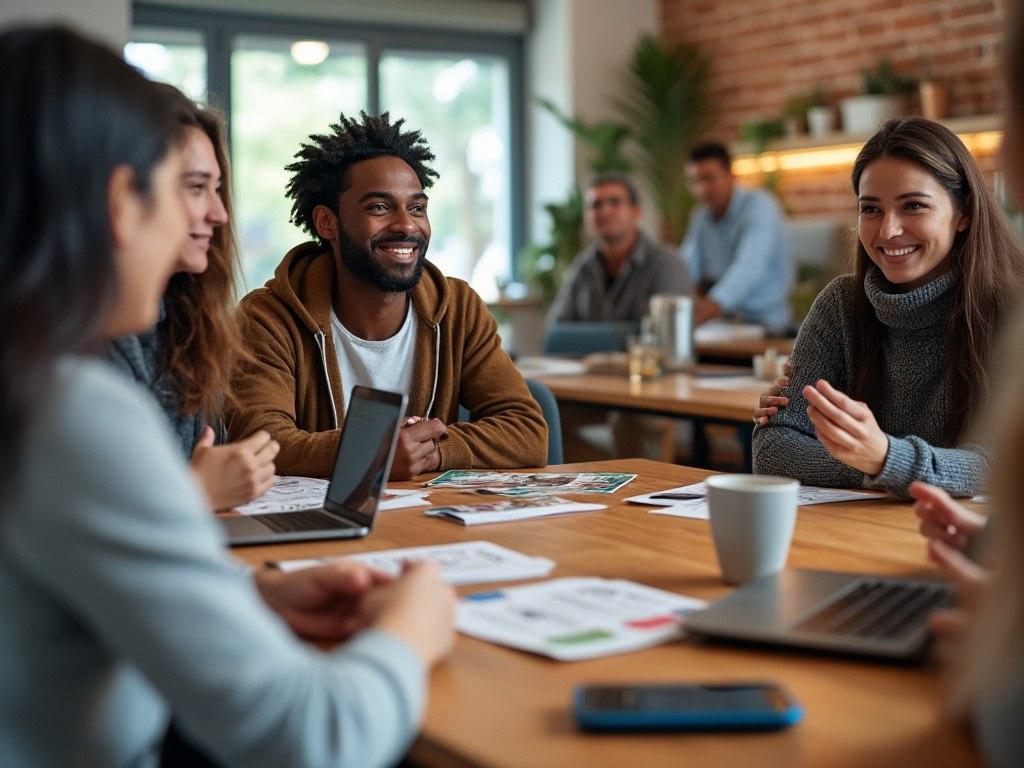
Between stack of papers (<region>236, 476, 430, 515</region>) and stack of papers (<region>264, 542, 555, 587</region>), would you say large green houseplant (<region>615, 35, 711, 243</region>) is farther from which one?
stack of papers (<region>264, 542, 555, 587</region>)

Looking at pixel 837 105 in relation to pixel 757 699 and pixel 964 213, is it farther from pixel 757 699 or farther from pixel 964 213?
pixel 757 699

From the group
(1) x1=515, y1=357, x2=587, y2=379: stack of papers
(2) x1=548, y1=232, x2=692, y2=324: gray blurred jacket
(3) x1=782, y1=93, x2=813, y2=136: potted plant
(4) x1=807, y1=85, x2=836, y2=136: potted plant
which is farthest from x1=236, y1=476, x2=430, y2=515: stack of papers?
(3) x1=782, y1=93, x2=813, y2=136: potted plant

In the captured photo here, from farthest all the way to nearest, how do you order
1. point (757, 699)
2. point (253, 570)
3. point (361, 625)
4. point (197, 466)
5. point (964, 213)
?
point (964, 213)
point (197, 466)
point (253, 570)
point (361, 625)
point (757, 699)

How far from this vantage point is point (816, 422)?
188 cm

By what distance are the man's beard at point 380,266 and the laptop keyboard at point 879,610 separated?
4.79 ft

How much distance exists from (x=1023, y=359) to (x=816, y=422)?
101 cm

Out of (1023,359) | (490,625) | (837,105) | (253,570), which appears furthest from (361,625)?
(837,105)

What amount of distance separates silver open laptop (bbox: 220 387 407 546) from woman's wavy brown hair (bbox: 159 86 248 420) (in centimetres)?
33

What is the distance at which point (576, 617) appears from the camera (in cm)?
123

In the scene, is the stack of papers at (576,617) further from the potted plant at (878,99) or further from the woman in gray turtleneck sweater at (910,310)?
the potted plant at (878,99)

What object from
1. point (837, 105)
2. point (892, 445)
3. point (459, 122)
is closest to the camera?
point (892, 445)

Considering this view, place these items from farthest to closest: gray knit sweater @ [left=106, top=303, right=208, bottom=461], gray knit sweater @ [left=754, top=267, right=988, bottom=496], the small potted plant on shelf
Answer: the small potted plant on shelf < gray knit sweater @ [left=754, top=267, right=988, bottom=496] < gray knit sweater @ [left=106, top=303, right=208, bottom=461]

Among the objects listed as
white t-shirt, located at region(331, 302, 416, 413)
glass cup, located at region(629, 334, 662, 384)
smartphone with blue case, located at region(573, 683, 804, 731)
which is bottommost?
smartphone with blue case, located at region(573, 683, 804, 731)

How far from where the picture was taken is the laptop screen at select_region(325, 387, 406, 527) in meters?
1.64
